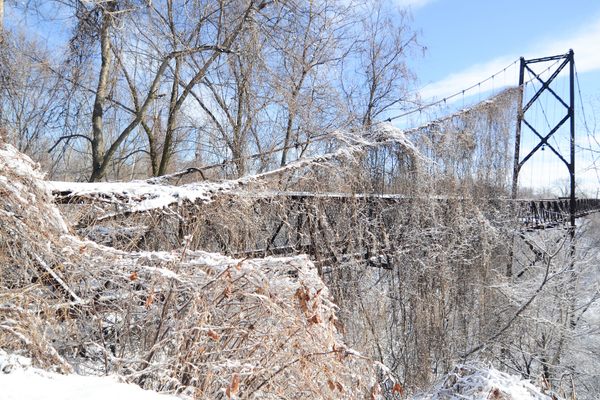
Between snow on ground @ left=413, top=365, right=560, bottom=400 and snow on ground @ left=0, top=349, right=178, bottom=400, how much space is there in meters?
1.59

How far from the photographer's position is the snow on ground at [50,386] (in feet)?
5.25

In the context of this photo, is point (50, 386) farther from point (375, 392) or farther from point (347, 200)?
point (347, 200)

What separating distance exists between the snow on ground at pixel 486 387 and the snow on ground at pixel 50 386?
1595 millimetres

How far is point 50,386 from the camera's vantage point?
1.70 metres

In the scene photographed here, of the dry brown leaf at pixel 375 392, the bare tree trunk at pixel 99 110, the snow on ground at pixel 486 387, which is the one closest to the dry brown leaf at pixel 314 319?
the dry brown leaf at pixel 375 392

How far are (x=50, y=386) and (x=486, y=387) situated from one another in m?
2.02

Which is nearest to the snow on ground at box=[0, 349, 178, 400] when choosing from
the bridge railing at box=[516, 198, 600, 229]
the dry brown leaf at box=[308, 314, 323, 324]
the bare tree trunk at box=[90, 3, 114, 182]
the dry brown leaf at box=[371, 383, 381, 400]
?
the dry brown leaf at box=[308, 314, 323, 324]

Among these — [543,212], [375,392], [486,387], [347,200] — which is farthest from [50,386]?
[543,212]

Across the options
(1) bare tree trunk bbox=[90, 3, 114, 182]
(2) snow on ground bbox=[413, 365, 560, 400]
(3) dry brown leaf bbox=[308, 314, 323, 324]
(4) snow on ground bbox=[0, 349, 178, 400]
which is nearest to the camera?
(4) snow on ground bbox=[0, 349, 178, 400]

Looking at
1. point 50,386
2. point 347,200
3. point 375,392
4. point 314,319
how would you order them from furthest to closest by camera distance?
point 347,200, point 375,392, point 314,319, point 50,386

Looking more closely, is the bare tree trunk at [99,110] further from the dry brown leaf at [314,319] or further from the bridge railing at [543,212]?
the bridge railing at [543,212]

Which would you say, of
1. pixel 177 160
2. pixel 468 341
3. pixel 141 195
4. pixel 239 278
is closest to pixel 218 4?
pixel 177 160

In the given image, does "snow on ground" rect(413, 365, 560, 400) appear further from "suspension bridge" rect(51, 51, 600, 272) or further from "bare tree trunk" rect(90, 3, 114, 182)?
"bare tree trunk" rect(90, 3, 114, 182)

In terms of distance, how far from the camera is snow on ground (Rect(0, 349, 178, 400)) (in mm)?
1602
